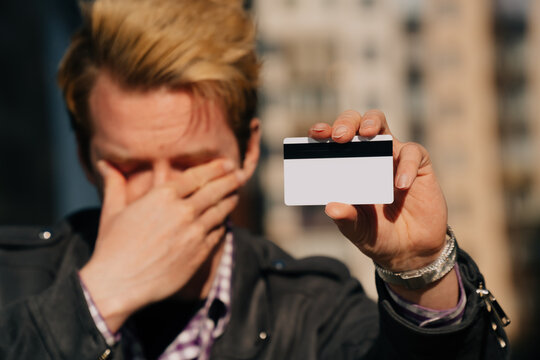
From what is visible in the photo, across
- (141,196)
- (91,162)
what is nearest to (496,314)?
(141,196)

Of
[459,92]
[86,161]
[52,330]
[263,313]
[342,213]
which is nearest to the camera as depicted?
[342,213]

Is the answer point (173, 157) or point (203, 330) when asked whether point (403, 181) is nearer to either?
point (173, 157)

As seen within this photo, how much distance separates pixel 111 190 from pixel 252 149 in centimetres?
69

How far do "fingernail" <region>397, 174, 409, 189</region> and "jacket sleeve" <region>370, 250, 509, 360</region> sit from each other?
1.04 feet

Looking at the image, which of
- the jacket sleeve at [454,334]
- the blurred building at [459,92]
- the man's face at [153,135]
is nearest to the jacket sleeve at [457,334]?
the jacket sleeve at [454,334]

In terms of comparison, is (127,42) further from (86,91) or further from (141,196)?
(141,196)

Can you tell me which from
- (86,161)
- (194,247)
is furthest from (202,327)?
(86,161)

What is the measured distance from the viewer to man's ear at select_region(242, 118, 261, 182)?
7.99ft

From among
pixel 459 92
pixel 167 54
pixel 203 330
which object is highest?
pixel 459 92

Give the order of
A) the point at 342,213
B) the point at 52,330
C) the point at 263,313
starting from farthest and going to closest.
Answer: the point at 263,313 < the point at 52,330 < the point at 342,213

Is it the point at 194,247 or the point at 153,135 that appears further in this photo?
the point at 153,135

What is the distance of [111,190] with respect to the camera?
80.0 inches

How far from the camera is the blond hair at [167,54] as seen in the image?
2.15 meters

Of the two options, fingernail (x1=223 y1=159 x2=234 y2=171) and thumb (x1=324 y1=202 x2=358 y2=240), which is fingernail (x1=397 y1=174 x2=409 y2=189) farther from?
fingernail (x1=223 y1=159 x2=234 y2=171)
